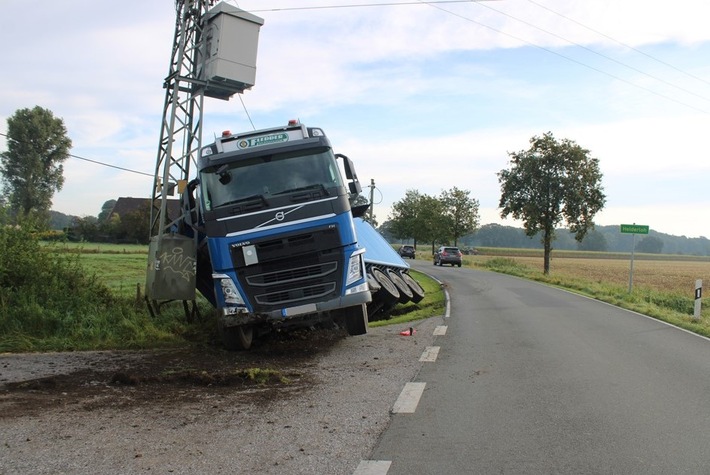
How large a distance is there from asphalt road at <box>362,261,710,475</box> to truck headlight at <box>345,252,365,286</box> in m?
1.65

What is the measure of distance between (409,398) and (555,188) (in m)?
32.9

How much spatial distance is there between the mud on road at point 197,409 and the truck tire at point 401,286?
5.95 metres

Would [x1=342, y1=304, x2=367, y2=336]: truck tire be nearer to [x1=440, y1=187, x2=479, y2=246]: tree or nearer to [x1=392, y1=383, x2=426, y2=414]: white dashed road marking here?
[x1=392, y1=383, x2=426, y2=414]: white dashed road marking

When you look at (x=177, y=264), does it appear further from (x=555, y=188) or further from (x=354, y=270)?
(x=555, y=188)

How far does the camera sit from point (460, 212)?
67.4 metres

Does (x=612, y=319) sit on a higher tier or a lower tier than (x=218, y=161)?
lower

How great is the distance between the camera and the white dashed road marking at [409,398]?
579 centimetres

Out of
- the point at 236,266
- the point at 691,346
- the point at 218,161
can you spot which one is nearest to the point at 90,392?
the point at 236,266

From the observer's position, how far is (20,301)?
414 inches

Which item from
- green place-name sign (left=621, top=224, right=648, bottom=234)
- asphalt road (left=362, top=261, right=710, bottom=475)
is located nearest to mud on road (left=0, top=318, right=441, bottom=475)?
asphalt road (left=362, top=261, right=710, bottom=475)

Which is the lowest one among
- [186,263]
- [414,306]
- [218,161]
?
[414,306]

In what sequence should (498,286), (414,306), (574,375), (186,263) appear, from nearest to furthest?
1. (574,375)
2. (186,263)
3. (414,306)
4. (498,286)

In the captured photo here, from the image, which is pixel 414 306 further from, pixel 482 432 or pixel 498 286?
pixel 482 432

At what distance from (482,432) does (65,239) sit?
33.0 ft
